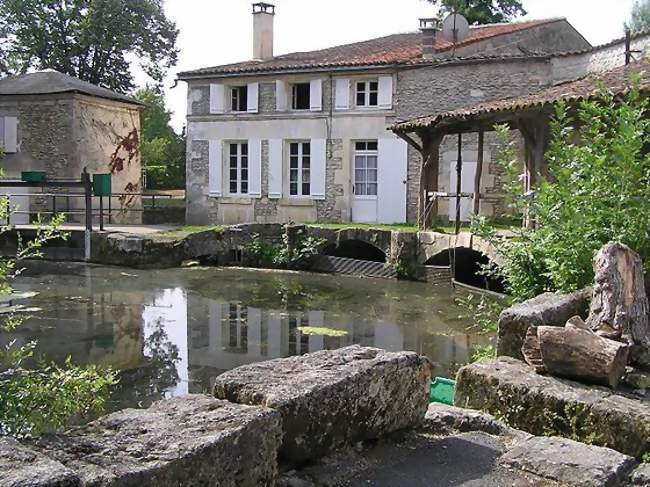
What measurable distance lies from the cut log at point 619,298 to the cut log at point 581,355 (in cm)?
52

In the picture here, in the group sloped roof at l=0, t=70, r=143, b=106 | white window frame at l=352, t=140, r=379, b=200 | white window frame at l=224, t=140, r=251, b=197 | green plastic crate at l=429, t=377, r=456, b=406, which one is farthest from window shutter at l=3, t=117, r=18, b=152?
green plastic crate at l=429, t=377, r=456, b=406

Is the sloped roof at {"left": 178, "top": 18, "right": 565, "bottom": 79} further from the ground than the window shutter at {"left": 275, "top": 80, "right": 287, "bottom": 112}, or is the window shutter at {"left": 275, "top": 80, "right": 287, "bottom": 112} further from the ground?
the sloped roof at {"left": 178, "top": 18, "right": 565, "bottom": 79}

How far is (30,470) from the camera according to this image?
73.3 inches

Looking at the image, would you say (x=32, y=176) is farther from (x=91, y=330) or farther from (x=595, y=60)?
(x=595, y=60)

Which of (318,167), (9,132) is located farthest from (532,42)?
(9,132)

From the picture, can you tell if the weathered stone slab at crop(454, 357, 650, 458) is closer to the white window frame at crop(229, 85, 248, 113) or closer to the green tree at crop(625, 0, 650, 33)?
the white window frame at crop(229, 85, 248, 113)

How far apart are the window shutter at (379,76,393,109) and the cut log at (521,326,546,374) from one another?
16546 millimetres

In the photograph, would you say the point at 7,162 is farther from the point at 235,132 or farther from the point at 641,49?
the point at 641,49

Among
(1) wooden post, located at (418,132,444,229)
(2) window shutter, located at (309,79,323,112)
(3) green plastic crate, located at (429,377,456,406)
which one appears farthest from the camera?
(2) window shutter, located at (309,79,323,112)

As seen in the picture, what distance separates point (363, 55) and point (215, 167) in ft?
18.4

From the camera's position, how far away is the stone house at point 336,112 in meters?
19.8

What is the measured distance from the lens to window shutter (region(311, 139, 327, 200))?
2130cm

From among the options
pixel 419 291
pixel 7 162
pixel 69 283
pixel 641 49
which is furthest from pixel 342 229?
pixel 7 162

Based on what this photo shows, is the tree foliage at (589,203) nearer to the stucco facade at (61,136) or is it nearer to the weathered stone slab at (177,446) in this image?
the weathered stone slab at (177,446)
